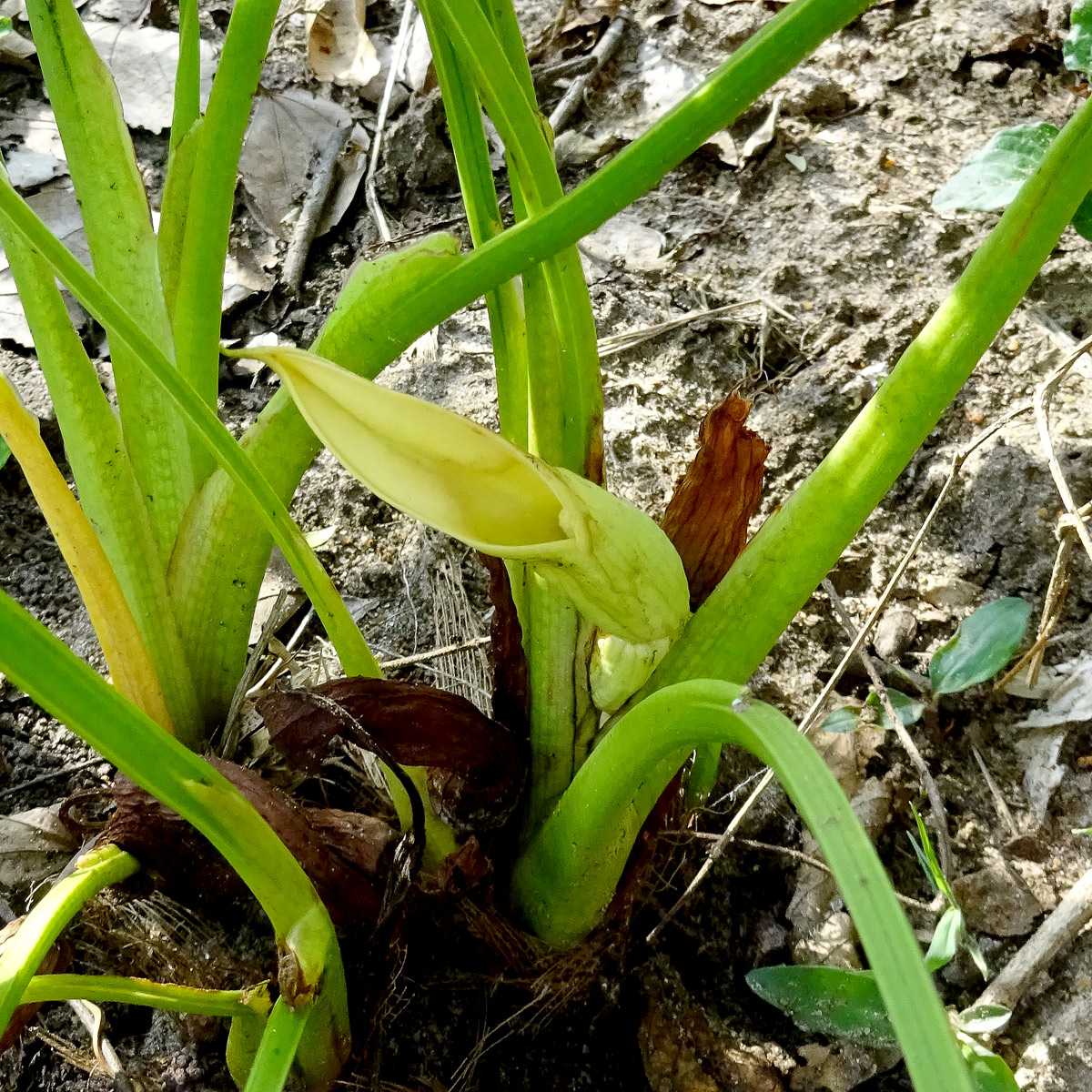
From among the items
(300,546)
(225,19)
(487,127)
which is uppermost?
(225,19)

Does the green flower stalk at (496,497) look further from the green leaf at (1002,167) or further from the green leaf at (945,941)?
the green leaf at (1002,167)

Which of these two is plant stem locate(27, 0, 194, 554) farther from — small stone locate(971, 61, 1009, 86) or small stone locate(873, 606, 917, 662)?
small stone locate(971, 61, 1009, 86)

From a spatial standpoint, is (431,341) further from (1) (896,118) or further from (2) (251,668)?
(1) (896,118)

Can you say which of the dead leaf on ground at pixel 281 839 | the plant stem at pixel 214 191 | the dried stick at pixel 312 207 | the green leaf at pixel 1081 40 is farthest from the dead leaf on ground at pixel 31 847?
the green leaf at pixel 1081 40

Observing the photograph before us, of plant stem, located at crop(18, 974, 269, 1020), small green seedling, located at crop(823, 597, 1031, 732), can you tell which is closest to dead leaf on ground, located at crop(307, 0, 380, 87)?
small green seedling, located at crop(823, 597, 1031, 732)

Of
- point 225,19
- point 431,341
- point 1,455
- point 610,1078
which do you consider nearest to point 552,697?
point 610,1078

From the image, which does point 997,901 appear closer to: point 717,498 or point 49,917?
point 717,498
